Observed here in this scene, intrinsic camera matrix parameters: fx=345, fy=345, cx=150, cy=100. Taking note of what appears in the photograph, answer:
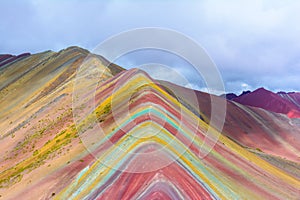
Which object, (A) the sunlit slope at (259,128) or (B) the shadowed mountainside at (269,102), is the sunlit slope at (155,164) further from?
(B) the shadowed mountainside at (269,102)

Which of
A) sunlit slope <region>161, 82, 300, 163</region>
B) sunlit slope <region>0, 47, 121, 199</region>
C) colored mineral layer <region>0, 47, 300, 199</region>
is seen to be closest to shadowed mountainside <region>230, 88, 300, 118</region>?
sunlit slope <region>161, 82, 300, 163</region>

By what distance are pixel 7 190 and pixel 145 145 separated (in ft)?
48.8

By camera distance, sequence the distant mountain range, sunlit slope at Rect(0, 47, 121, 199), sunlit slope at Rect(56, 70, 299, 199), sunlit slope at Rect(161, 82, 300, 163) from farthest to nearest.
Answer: the distant mountain range < sunlit slope at Rect(161, 82, 300, 163) < sunlit slope at Rect(0, 47, 121, 199) < sunlit slope at Rect(56, 70, 299, 199)

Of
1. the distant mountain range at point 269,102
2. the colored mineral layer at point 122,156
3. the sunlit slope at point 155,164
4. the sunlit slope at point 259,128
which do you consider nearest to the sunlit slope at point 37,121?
the colored mineral layer at point 122,156

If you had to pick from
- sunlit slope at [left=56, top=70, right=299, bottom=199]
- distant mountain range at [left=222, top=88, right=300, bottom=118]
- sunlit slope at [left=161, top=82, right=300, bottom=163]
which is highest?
distant mountain range at [left=222, top=88, right=300, bottom=118]

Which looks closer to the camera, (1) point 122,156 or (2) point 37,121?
(1) point 122,156

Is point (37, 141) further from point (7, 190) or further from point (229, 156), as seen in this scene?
point (229, 156)

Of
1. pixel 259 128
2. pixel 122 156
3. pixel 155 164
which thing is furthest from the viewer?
pixel 259 128

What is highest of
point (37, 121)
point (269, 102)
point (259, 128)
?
point (269, 102)

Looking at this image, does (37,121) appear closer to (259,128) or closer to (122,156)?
(122,156)

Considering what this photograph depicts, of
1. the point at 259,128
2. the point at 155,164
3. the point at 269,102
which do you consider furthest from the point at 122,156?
the point at 269,102

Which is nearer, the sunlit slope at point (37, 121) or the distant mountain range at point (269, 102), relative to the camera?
the sunlit slope at point (37, 121)

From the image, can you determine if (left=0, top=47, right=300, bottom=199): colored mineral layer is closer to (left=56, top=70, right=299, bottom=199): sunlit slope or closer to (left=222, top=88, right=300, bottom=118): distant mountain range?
(left=56, top=70, right=299, bottom=199): sunlit slope

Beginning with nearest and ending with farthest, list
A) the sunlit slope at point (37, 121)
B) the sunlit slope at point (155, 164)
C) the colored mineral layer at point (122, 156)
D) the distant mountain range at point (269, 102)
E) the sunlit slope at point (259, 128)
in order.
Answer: the sunlit slope at point (155, 164)
the colored mineral layer at point (122, 156)
the sunlit slope at point (37, 121)
the sunlit slope at point (259, 128)
the distant mountain range at point (269, 102)
